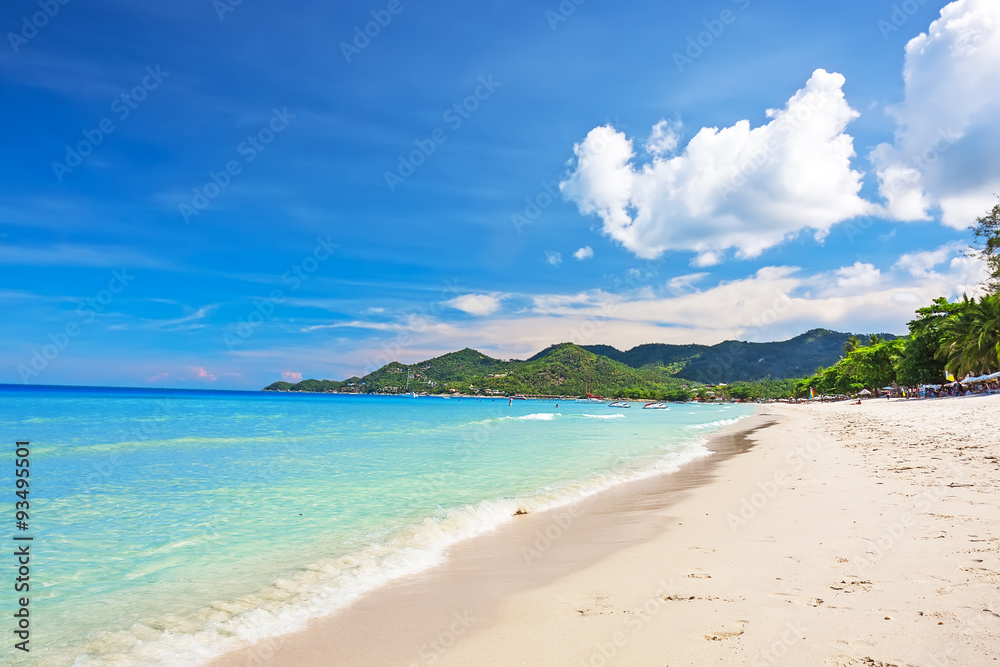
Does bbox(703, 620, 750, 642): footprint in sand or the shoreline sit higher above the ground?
bbox(703, 620, 750, 642): footprint in sand

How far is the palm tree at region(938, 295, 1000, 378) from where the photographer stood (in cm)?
4809

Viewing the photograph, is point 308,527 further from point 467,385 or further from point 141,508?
point 467,385

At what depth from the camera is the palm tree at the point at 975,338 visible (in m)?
48.1

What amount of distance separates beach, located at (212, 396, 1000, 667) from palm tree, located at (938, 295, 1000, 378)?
177 ft

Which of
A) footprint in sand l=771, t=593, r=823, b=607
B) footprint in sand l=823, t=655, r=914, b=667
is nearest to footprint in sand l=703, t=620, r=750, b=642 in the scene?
footprint in sand l=823, t=655, r=914, b=667

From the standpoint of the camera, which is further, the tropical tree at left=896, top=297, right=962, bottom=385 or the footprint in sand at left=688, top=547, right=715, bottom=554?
the tropical tree at left=896, top=297, right=962, bottom=385

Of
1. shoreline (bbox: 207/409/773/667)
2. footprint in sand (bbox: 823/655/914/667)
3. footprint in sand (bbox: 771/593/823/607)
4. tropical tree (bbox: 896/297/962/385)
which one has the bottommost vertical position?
shoreline (bbox: 207/409/773/667)

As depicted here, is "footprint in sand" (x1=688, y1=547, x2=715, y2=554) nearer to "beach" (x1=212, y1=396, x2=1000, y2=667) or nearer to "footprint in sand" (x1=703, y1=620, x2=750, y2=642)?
"beach" (x1=212, y1=396, x2=1000, y2=667)

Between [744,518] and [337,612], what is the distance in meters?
6.94

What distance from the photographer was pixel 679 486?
1338 centimetres

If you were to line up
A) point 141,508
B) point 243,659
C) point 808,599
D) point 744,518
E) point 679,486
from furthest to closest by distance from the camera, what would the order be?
point 679,486, point 141,508, point 744,518, point 808,599, point 243,659

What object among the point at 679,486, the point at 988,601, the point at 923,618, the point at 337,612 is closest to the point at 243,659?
the point at 337,612

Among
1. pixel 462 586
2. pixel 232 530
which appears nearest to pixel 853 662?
pixel 462 586

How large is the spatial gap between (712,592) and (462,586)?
2.94 meters
